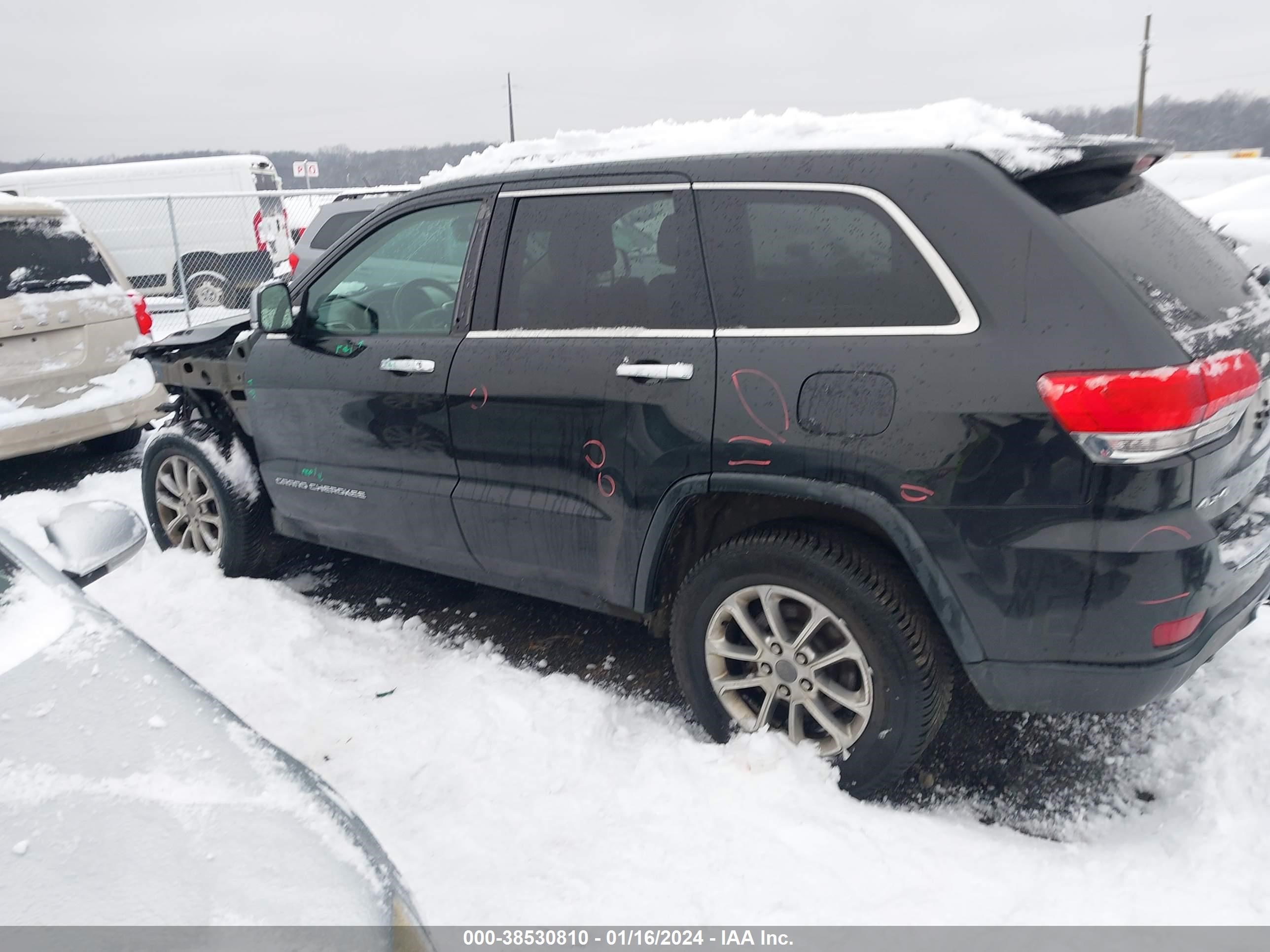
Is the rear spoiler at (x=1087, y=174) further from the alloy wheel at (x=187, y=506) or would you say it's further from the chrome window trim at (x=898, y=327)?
the alloy wheel at (x=187, y=506)

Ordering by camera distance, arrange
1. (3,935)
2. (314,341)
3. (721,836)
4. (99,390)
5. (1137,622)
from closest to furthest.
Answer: (3,935) < (1137,622) < (721,836) < (314,341) < (99,390)

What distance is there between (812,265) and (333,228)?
8219 millimetres

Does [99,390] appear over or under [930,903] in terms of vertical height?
over

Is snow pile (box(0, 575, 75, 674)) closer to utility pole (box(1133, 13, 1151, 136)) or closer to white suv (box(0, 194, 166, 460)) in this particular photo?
white suv (box(0, 194, 166, 460))

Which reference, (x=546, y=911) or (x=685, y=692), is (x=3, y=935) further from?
(x=685, y=692)

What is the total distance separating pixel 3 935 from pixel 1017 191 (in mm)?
2580

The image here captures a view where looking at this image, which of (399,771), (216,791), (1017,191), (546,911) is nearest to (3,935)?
(216,791)

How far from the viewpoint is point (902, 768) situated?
2639 millimetres

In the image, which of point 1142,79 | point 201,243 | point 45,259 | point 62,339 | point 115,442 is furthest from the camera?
point 1142,79

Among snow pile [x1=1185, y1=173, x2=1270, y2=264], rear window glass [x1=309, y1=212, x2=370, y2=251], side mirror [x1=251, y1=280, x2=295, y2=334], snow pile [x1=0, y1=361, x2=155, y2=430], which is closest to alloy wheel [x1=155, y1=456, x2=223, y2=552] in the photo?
side mirror [x1=251, y1=280, x2=295, y2=334]

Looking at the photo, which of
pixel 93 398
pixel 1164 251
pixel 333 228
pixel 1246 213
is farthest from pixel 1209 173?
pixel 93 398

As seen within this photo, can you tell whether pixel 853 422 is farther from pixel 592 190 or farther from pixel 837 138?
pixel 592 190

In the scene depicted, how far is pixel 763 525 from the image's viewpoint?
110 inches

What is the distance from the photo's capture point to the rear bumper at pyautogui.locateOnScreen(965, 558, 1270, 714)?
2.31m
